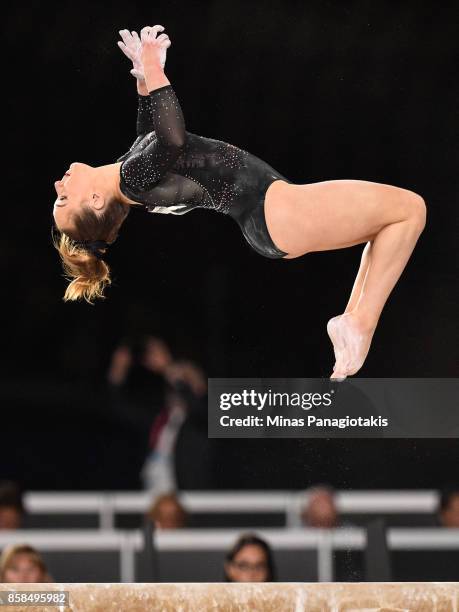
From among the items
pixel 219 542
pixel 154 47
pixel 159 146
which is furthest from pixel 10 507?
pixel 154 47

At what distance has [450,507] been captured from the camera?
327 centimetres

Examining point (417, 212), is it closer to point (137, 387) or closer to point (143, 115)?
point (143, 115)

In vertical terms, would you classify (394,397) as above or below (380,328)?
below

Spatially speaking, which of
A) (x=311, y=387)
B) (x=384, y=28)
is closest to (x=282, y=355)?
(x=311, y=387)

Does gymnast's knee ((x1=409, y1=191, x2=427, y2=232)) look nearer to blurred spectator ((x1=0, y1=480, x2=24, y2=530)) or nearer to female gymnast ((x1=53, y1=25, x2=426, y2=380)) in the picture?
female gymnast ((x1=53, y1=25, x2=426, y2=380))

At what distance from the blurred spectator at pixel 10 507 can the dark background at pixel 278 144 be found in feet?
2.45

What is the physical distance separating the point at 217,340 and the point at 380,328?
579 millimetres

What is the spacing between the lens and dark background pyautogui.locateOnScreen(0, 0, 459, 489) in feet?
9.62

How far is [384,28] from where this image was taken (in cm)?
305

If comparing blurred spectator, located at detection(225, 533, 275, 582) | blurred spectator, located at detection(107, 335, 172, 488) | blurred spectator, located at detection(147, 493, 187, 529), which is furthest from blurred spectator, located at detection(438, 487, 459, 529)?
blurred spectator, located at detection(107, 335, 172, 488)

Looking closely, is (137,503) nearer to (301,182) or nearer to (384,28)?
(301,182)

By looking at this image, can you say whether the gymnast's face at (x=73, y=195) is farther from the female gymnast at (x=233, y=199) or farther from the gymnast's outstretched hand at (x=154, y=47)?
the gymnast's outstretched hand at (x=154, y=47)

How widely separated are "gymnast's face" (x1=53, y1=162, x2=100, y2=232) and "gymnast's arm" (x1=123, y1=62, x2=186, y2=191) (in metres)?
0.13

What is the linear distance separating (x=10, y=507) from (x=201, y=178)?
1.53 metres
